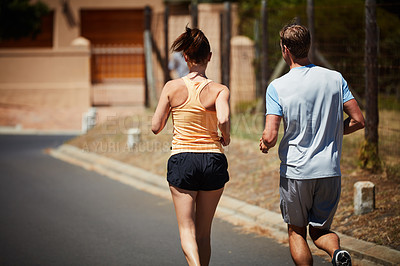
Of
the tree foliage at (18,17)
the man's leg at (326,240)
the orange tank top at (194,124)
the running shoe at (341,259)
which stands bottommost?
the running shoe at (341,259)

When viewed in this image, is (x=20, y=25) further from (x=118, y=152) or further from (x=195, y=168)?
(x=195, y=168)

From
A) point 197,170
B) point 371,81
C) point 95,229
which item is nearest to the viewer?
point 197,170

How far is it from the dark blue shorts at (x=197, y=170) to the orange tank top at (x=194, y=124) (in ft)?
0.17

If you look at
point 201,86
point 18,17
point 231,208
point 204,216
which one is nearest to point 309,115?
point 201,86

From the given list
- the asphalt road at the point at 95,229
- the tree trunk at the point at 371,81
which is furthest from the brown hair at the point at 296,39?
the tree trunk at the point at 371,81

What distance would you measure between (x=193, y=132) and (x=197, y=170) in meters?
0.27

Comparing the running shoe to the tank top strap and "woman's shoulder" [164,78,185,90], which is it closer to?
the tank top strap

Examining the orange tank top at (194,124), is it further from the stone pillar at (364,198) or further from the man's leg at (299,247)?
the stone pillar at (364,198)

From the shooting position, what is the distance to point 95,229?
7113 millimetres

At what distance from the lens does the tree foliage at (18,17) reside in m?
21.7

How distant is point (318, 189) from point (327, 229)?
341mm

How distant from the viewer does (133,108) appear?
71.3ft

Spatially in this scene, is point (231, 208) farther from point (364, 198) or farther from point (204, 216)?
point (204, 216)

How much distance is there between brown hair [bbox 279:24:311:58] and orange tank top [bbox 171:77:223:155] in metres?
0.64
